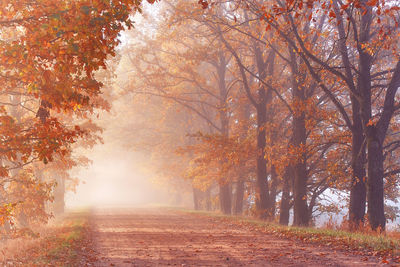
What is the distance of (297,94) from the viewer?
54.2 ft

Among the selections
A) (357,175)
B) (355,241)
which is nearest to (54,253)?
(355,241)

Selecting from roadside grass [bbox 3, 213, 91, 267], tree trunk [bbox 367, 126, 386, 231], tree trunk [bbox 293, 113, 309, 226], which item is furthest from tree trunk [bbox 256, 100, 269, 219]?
roadside grass [bbox 3, 213, 91, 267]

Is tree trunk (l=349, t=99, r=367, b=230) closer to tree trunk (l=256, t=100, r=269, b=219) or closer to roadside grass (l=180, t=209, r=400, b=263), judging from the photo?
roadside grass (l=180, t=209, r=400, b=263)

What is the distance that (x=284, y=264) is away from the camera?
25.5 feet

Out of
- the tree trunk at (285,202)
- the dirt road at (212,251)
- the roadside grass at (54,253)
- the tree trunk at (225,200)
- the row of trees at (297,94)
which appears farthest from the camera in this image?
the tree trunk at (225,200)

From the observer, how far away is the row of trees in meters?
12.6

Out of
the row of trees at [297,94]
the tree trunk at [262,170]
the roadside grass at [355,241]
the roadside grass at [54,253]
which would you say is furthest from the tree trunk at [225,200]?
the roadside grass at [54,253]

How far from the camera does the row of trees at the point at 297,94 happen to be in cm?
1259

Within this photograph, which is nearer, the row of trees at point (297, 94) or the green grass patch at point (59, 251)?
the green grass patch at point (59, 251)

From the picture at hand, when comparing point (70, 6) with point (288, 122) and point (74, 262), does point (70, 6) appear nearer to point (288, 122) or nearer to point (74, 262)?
point (74, 262)

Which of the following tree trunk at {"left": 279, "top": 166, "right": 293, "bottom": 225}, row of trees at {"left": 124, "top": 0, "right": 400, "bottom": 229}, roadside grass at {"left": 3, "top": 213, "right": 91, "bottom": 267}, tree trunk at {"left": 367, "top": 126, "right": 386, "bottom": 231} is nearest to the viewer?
roadside grass at {"left": 3, "top": 213, "right": 91, "bottom": 267}

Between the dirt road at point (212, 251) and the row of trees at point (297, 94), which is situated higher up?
the row of trees at point (297, 94)

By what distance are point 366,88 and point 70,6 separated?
10.0m

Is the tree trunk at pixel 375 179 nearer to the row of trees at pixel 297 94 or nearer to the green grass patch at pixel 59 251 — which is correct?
the row of trees at pixel 297 94
